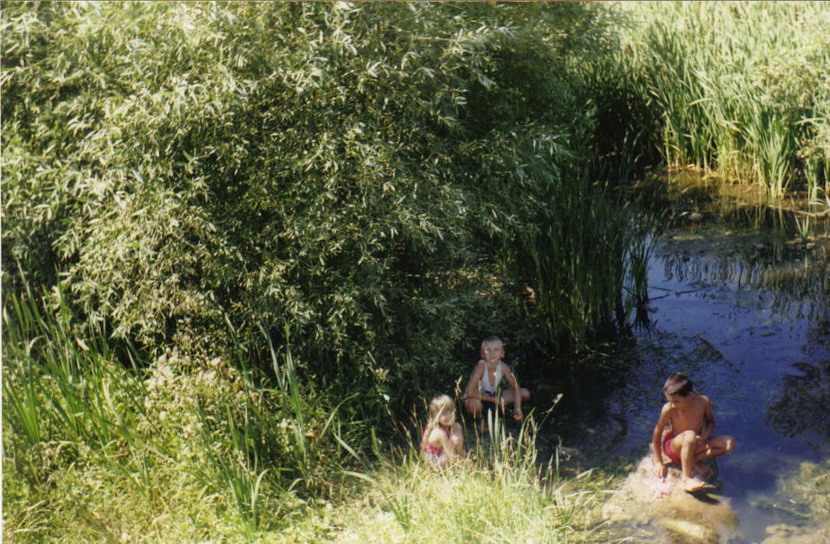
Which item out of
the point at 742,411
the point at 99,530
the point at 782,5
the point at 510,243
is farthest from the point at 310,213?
the point at 782,5

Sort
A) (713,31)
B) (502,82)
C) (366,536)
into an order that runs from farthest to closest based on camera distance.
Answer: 1. (713,31)
2. (502,82)
3. (366,536)

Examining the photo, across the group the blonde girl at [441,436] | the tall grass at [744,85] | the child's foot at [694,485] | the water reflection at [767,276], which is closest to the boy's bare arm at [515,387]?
the blonde girl at [441,436]

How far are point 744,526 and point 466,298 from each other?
2296 mm

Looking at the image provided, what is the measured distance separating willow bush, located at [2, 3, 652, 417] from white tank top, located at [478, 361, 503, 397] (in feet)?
1.26

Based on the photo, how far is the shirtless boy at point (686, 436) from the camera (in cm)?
590

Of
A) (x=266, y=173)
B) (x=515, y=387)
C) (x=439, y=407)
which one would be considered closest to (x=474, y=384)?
(x=515, y=387)

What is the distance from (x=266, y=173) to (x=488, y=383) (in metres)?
2.36

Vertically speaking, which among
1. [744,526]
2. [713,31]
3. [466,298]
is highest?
[713,31]

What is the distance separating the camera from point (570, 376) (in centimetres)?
756

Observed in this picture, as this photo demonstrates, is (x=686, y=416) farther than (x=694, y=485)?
Yes

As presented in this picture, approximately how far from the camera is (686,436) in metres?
5.90

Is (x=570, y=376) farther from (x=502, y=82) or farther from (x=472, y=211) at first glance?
(x=502, y=82)

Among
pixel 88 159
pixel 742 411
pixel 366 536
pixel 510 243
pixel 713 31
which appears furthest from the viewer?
pixel 713 31

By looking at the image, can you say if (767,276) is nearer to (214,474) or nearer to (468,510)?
(468,510)
